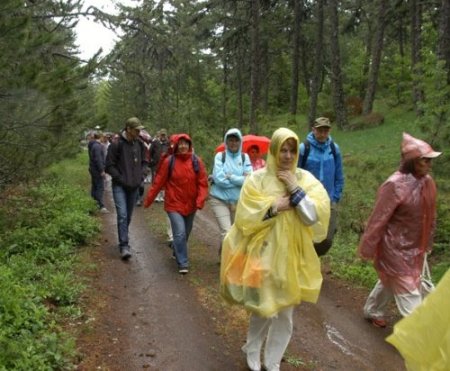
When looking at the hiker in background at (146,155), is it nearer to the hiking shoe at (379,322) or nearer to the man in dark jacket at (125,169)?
the man in dark jacket at (125,169)

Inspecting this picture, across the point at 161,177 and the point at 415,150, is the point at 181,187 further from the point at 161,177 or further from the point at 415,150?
the point at 415,150

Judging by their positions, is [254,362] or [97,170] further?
[97,170]

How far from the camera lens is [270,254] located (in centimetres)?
401

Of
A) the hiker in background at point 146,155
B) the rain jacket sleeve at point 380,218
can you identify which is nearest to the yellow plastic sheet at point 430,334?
the rain jacket sleeve at point 380,218

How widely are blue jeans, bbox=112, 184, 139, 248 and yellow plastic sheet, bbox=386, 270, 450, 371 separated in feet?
20.4

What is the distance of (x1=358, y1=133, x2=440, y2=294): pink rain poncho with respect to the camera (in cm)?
528

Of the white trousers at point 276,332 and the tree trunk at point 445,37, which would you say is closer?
the white trousers at point 276,332

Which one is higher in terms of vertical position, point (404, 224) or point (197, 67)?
point (197, 67)

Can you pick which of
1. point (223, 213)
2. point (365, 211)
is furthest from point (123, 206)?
point (365, 211)

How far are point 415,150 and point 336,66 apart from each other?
20513mm

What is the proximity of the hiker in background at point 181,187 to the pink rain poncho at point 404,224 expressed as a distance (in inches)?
112

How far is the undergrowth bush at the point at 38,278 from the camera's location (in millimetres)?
4363

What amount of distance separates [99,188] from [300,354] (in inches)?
371

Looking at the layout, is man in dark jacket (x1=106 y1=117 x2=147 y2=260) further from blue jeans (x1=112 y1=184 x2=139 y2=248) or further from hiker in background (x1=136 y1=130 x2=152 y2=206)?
hiker in background (x1=136 y1=130 x2=152 y2=206)
